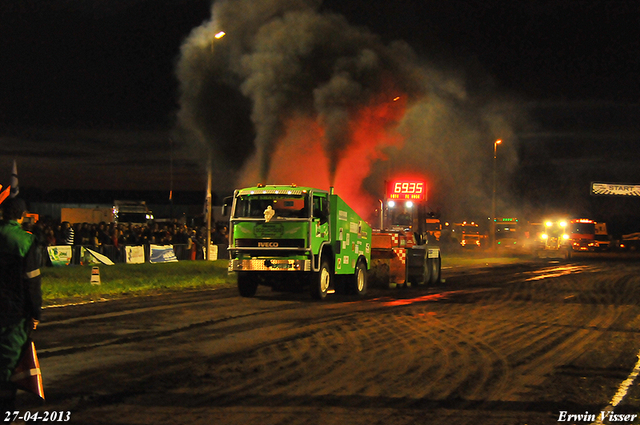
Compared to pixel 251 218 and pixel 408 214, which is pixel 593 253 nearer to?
pixel 408 214

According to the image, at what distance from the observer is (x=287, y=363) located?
8.73 m

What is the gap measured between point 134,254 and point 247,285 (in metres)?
9.03

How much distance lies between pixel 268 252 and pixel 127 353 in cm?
734

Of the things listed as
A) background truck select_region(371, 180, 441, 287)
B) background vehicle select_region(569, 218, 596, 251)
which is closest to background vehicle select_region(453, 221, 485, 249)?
background vehicle select_region(569, 218, 596, 251)

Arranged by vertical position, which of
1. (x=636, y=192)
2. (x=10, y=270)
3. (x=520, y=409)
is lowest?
(x=520, y=409)

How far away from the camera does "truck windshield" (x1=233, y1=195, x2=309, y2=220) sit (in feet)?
53.7

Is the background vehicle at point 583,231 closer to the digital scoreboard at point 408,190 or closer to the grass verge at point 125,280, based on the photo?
the digital scoreboard at point 408,190

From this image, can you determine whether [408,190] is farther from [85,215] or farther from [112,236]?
[85,215]

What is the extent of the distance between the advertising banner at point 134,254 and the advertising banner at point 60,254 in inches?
95.6

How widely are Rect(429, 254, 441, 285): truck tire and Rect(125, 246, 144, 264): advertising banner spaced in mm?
10304

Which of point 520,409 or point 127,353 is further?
point 127,353

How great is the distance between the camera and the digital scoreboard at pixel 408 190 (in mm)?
23438

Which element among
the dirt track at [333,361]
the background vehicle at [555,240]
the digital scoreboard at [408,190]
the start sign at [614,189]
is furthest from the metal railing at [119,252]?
the start sign at [614,189]

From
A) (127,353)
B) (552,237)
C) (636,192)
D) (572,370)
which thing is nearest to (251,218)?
(127,353)
